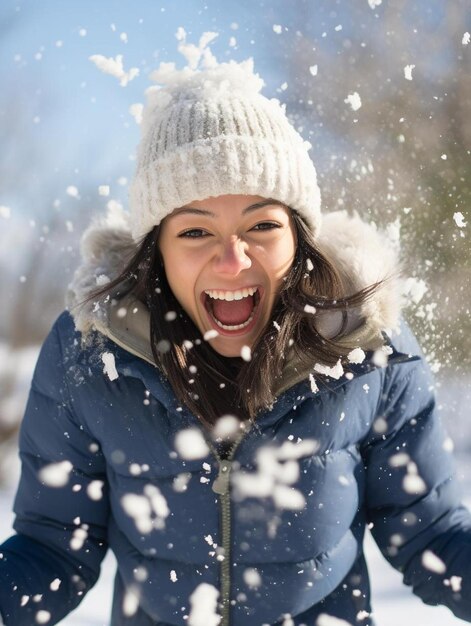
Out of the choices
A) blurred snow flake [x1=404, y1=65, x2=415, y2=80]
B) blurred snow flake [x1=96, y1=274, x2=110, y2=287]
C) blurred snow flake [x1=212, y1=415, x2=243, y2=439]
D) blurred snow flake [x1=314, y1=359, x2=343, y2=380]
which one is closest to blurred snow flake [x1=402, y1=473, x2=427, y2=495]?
blurred snow flake [x1=314, y1=359, x2=343, y2=380]

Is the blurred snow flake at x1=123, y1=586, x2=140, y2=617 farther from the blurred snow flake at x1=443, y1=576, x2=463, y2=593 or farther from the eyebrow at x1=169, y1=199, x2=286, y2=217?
the eyebrow at x1=169, y1=199, x2=286, y2=217

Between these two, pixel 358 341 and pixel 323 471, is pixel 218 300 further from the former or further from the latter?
pixel 323 471

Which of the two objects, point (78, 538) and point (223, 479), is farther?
point (78, 538)

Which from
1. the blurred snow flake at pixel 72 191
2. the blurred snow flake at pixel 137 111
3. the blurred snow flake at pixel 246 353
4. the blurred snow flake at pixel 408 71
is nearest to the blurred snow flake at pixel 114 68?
the blurred snow flake at pixel 137 111

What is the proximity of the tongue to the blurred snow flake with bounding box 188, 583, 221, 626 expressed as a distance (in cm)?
62

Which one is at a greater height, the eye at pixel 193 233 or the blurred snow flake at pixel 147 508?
the eye at pixel 193 233

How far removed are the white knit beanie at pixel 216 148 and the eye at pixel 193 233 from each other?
58 millimetres

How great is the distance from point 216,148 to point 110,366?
541 millimetres

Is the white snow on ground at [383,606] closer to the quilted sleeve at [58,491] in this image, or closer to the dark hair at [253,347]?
the quilted sleeve at [58,491]

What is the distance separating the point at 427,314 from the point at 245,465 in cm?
370

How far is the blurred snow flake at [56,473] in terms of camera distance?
1587 millimetres

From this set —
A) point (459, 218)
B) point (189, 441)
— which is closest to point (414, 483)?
point (189, 441)

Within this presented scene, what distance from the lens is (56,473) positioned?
1599mm

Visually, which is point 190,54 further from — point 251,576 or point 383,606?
point 383,606
